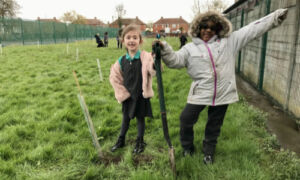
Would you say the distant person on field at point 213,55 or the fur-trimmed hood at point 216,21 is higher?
the fur-trimmed hood at point 216,21

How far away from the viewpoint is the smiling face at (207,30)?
2.38 metres

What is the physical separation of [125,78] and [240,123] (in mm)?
2013

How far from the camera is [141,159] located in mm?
2848

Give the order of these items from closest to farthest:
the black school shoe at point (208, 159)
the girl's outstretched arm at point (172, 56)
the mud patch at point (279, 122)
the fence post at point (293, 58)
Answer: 1. the girl's outstretched arm at point (172, 56)
2. the black school shoe at point (208, 159)
3. the mud patch at point (279, 122)
4. the fence post at point (293, 58)

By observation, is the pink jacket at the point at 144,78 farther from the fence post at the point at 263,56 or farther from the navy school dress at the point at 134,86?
the fence post at the point at 263,56

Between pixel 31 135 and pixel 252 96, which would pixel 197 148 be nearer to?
pixel 31 135

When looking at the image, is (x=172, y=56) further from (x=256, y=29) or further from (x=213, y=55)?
(x=256, y=29)

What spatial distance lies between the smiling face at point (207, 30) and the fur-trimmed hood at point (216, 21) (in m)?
0.04

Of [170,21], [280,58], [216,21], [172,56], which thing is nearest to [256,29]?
[216,21]

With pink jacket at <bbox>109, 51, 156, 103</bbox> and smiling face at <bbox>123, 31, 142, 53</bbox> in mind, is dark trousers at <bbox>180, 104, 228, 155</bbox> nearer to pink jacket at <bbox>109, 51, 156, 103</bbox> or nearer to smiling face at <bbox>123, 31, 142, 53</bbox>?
pink jacket at <bbox>109, 51, 156, 103</bbox>

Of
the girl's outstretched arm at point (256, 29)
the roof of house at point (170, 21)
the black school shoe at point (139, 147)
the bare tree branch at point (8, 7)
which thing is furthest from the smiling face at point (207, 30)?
the roof of house at point (170, 21)

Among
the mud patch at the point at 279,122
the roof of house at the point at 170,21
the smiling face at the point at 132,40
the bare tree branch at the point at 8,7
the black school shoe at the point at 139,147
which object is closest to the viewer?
the smiling face at the point at 132,40

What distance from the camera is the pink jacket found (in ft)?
8.81

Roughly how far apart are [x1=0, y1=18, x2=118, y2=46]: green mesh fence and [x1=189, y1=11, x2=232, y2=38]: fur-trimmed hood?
2267 centimetres
